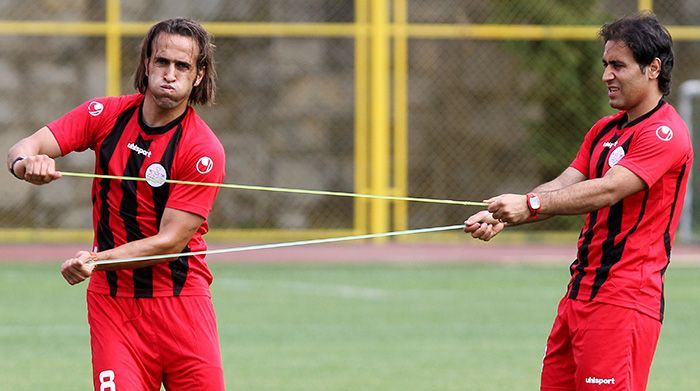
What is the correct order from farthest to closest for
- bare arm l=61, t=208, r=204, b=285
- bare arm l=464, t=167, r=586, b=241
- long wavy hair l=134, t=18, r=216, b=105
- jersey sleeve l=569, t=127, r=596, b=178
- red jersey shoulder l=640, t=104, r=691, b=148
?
jersey sleeve l=569, t=127, r=596, b=178 → bare arm l=464, t=167, r=586, b=241 → long wavy hair l=134, t=18, r=216, b=105 → red jersey shoulder l=640, t=104, r=691, b=148 → bare arm l=61, t=208, r=204, b=285

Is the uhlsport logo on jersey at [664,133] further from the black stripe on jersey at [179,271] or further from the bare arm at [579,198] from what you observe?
the black stripe on jersey at [179,271]

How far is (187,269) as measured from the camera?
6.48 metres

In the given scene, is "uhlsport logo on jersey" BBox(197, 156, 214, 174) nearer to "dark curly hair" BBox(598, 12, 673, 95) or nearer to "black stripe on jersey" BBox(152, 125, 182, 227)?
"black stripe on jersey" BBox(152, 125, 182, 227)

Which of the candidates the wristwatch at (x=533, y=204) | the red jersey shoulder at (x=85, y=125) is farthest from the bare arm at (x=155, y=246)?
the wristwatch at (x=533, y=204)

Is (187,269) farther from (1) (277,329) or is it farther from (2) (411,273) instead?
(2) (411,273)

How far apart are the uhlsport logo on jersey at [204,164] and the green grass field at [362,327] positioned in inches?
141

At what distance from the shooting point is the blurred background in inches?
766

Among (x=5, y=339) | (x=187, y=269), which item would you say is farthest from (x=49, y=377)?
(x=187, y=269)

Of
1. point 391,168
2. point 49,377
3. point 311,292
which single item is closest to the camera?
point 49,377

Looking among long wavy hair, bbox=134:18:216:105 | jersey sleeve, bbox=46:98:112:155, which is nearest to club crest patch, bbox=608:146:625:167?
long wavy hair, bbox=134:18:216:105

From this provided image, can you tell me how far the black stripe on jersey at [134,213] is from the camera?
6.33 meters

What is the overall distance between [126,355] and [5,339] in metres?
5.82

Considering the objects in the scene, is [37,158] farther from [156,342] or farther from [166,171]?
[156,342]

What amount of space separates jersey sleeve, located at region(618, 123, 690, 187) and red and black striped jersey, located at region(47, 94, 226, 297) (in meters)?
1.75
